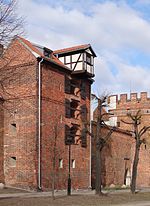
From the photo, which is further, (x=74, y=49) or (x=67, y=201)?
(x=74, y=49)

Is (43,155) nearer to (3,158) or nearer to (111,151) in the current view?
(3,158)

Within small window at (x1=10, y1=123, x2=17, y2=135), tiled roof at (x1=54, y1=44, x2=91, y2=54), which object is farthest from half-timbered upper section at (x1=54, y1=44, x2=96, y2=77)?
small window at (x1=10, y1=123, x2=17, y2=135)

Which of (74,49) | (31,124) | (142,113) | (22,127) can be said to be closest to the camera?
(31,124)

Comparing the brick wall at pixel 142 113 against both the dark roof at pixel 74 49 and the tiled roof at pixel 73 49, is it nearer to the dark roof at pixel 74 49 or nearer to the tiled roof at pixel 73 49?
the dark roof at pixel 74 49

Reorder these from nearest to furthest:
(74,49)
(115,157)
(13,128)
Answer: (13,128) → (74,49) → (115,157)

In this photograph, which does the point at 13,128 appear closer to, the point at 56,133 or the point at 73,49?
the point at 56,133

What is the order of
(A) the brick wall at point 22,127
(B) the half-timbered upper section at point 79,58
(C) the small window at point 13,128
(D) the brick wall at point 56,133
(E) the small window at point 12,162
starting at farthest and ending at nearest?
(B) the half-timbered upper section at point 79,58, (C) the small window at point 13,128, (E) the small window at point 12,162, (D) the brick wall at point 56,133, (A) the brick wall at point 22,127

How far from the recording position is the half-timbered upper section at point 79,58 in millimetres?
36469

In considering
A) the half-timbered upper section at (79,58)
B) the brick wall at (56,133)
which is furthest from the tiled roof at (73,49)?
the brick wall at (56,133)

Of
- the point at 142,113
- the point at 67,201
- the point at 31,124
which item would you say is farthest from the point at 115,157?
the point at 67,201

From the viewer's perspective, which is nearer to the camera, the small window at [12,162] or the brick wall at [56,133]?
the brick wall at [56,133]

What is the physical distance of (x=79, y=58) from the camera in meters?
36.8

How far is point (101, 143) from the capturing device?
1168 inches

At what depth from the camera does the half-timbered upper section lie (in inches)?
1436
